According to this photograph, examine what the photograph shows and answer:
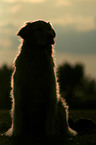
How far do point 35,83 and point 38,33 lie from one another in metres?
1.29

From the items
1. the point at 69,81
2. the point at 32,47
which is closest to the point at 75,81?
the point at 69,81

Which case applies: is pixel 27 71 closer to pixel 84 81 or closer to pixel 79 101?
pixel 79 101

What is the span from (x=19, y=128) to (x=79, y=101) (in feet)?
80.0

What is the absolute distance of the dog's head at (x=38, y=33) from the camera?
7.27m

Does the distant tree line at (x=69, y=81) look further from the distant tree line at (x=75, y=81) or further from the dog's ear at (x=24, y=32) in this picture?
the dog's ear at (x=24, y=32)

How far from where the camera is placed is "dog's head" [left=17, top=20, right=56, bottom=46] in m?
7.27

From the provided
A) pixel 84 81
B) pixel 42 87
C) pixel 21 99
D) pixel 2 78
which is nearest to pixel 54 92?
pixel 42 87

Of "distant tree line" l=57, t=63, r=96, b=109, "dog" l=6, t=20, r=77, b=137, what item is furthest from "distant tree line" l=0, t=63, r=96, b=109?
"dog" l=6, t=20, r=77, b=137

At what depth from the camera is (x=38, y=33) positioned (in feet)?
24.0

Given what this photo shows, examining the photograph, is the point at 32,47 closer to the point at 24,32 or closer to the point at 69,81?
the point at 24,32

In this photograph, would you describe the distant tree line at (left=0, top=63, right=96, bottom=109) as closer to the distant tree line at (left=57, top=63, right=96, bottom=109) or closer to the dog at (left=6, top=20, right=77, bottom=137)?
the distant tree line at (left=57, top=63, right=96, bottom=109)

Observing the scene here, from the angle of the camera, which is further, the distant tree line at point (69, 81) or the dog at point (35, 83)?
the distant tree line at point (69, 81)

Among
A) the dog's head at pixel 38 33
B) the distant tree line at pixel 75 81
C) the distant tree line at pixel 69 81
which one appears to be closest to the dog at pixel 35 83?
the dog's head at pixel 38 33

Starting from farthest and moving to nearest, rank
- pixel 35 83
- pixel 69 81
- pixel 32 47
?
pixel 69 81
pixel 32 47
pixel 35 83
